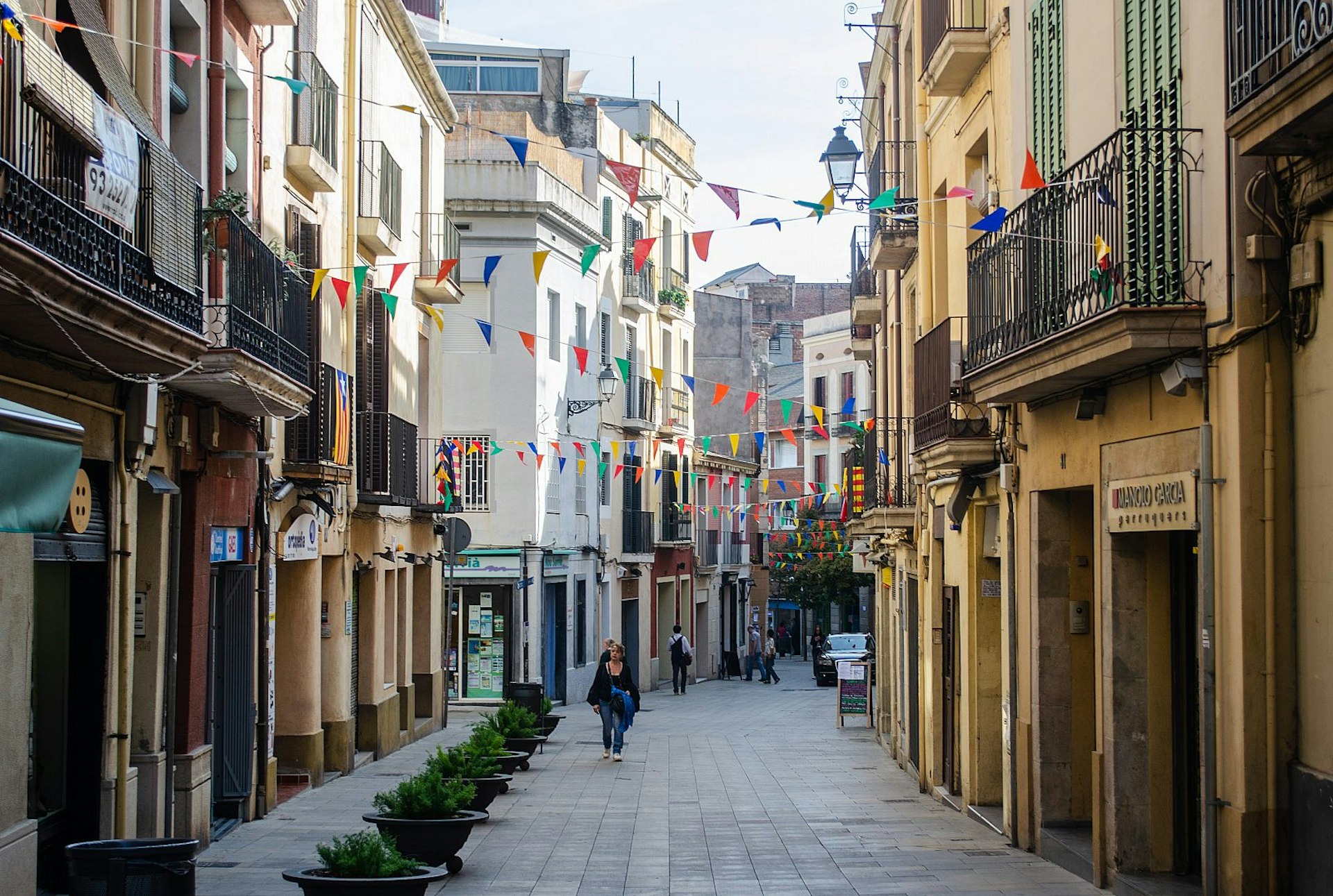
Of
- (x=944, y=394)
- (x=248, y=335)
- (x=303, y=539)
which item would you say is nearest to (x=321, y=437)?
(x=303, y=539)

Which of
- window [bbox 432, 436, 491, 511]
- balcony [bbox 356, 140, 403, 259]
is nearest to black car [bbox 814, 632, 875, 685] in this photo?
window [bbox 432, 436, 491, 511]

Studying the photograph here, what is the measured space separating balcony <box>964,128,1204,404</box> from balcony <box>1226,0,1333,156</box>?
1174 mm

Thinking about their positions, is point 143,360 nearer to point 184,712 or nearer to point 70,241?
point 70,241

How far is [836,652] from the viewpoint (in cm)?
4659

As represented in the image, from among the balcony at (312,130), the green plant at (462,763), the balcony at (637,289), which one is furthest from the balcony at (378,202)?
the balcony at (637,289)

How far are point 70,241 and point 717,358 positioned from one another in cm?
5324

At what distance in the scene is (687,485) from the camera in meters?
53.2

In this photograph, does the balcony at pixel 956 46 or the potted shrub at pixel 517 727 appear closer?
the balcony at pixel 956 46

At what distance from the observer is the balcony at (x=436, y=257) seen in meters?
26.3

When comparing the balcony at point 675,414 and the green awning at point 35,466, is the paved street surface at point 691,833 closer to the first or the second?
→ the green awning at point 35,466

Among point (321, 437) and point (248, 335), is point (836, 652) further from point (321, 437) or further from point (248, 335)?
point (248, 335)

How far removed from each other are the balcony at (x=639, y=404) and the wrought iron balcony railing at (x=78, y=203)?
1227 inches

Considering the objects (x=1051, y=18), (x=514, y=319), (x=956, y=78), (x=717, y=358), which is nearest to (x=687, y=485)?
(x=717, y=358)

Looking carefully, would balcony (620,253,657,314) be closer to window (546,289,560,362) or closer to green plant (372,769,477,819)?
window (546,289,560,362)
